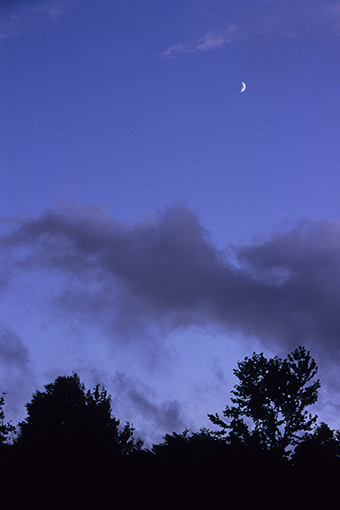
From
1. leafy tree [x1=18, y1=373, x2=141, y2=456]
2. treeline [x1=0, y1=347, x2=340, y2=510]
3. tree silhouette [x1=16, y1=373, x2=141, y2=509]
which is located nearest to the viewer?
treeline [x1=0, y1=347, x2=340, y2=510]

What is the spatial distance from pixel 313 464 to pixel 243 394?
2215cm

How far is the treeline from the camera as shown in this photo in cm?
3073

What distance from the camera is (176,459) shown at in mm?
33219

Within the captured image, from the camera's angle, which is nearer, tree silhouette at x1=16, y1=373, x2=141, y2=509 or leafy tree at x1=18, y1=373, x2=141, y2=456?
tree silhouette at x1=16, y1=373, x2=141, y2=509

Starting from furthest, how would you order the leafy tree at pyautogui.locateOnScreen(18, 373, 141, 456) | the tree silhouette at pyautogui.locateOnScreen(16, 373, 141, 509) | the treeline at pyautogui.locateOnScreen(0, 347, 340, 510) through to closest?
the leafy tree at pyautogui.locateOnScreen(18, 373, 141, 456) → the tree silhouette at pyautogui.locateOnScreen(16, 373, 141, 509) → the treeline at pyautogui.locateOnScreen(0, 347, 340, 510)

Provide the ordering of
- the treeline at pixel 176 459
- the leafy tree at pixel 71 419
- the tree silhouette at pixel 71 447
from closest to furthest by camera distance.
Answer: the treeline at pixel 176 459, the tree silhouette at pixel 71 447, the leafy tree at pixel 71 419

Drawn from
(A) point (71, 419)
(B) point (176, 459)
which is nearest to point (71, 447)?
(A) point (71, 419)

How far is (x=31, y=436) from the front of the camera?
5172 cm

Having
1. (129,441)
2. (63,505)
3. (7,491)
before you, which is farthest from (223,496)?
(129,441)

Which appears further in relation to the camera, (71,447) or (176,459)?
(71,447)

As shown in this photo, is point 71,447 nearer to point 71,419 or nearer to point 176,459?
point 71,419

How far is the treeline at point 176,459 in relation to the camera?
101 ft

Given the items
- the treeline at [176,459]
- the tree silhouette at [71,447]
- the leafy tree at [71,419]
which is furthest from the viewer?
the leafy tree at [71,419]

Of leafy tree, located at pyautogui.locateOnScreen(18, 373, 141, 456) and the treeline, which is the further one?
leafy tree, located at pyautogui.locateOnScreen(18, 373, 141, 456)
